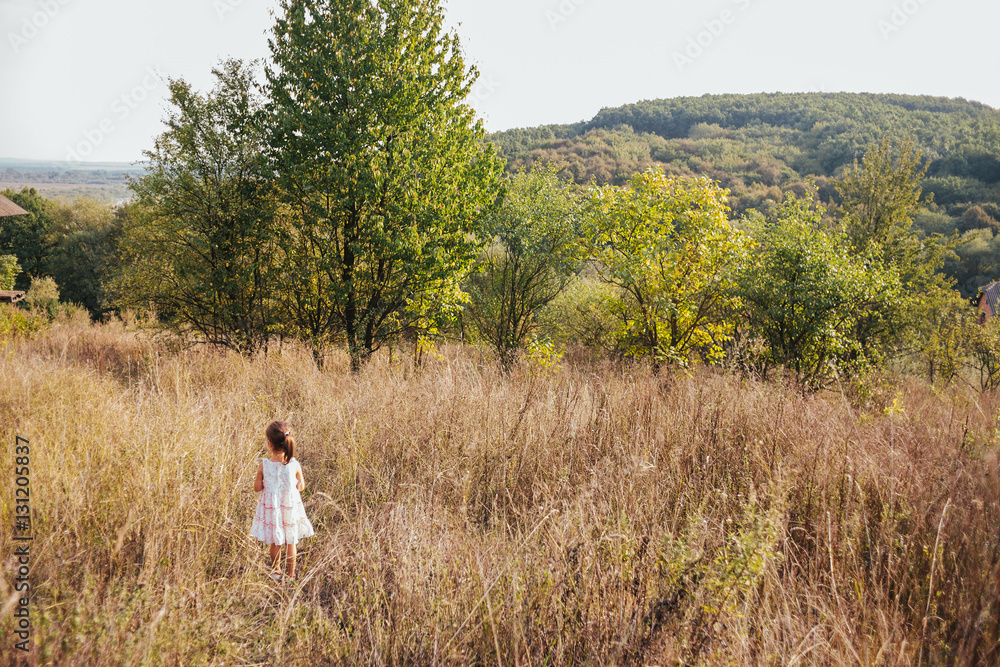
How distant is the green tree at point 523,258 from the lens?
9352 mm

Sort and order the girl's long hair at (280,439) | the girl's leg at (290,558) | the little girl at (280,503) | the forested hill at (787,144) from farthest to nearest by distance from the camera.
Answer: the forested hill at (787,144), the girl's long hair at (280,439), the little girl at (280,503), the girl's leg at (290,558)

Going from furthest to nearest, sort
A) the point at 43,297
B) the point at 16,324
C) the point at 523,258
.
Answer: the point at 43,297
the point at 523,258
the point at 16,324

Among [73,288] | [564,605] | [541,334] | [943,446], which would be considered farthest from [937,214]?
[73,288]

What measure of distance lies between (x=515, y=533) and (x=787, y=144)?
9608 centimetres

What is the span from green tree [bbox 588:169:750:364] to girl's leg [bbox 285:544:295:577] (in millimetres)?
6141

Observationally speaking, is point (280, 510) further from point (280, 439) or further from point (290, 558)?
point (280, 439)

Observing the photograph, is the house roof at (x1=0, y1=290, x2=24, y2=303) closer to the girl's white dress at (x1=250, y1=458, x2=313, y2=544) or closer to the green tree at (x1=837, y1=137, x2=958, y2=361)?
the girl's white dress at (x1=250, y1=458, x2=313, y2=544)

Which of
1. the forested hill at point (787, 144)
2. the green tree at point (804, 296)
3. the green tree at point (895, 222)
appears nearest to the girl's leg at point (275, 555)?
the green tree at point (804, 296)

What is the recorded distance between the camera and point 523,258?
34.6 ft

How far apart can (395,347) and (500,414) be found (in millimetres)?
5045

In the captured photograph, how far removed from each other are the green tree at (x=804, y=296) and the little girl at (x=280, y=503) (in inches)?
259

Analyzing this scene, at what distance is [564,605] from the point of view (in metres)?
2.00

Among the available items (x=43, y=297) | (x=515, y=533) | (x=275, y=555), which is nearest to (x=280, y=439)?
(x=275, y=555)

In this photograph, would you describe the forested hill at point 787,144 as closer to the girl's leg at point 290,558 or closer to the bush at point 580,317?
the bush at point 580,317
